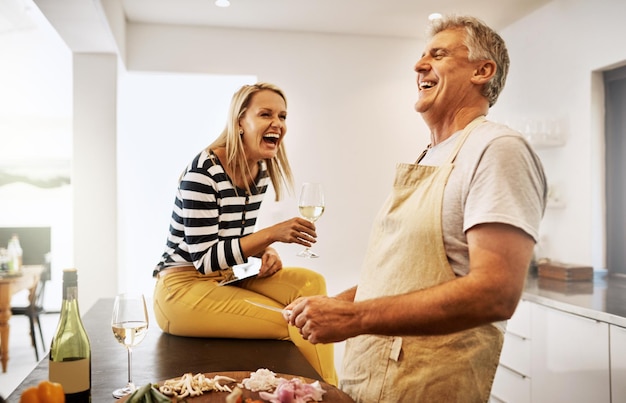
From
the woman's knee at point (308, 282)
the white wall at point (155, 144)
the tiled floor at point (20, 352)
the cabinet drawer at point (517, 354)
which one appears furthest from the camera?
the tiled floor at point (20, 352)

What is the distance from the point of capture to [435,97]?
1367mm

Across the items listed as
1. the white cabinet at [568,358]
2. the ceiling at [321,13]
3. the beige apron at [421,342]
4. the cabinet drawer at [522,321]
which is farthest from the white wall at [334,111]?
the beige apron at [421,342]

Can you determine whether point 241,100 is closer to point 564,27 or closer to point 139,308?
point 139,308

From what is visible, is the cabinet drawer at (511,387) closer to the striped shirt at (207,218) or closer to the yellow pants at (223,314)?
the yellow pants at (223,314)

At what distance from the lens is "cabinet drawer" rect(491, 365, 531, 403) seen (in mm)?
2924

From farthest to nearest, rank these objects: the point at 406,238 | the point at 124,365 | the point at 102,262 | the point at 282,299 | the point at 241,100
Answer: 1. the point at 102,262
2. the point at 241,100
3. the point at 282,299
4. the point at 124,365
5. the point at 406,238

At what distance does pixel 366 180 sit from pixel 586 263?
66.9 inches

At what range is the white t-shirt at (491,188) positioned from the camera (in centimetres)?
A: 106

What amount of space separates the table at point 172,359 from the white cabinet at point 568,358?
1.30 m

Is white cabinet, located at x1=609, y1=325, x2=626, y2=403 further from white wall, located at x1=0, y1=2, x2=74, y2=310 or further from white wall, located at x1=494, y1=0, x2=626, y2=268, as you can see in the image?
white wall, located at x1=0, y1=2, x2=74, y2=310

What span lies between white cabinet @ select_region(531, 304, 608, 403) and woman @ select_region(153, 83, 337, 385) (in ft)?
3.70

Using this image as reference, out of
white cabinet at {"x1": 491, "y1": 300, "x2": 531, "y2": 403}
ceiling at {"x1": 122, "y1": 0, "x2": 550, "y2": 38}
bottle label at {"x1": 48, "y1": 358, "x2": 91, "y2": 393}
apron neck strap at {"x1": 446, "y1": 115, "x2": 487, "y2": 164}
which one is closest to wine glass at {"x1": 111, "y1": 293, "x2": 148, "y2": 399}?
bottle label at {"x1": 48, "y1": 358, "x2": 91, "y2": 393}

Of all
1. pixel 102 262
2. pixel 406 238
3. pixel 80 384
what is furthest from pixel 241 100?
pixel 102 262

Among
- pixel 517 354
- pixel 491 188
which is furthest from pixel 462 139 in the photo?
pixel 517 354
